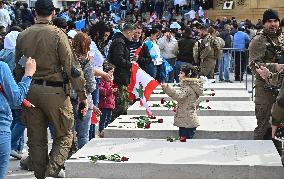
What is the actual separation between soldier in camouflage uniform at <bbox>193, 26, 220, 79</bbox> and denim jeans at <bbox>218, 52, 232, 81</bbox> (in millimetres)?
3204

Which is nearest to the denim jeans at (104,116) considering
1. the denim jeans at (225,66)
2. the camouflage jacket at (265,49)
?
the camouflage jacket at (265,49)

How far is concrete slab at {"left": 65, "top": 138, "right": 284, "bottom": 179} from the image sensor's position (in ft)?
22.7

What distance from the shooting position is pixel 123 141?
8.62 m

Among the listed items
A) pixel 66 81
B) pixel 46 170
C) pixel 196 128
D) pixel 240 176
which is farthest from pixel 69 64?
pixel 196 128

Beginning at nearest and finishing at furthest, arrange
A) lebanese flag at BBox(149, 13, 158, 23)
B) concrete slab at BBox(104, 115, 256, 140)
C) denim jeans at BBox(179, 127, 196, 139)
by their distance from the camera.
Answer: denim jeans at BBox(179, 127, 196, 139), concrete slab at BBox(104, 115, 256, 140), lebanese flag at BBox(149, 13, 158, 23)

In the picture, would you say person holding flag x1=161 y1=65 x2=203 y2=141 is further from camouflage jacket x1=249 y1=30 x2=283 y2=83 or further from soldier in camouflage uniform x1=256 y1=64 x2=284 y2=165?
soldier in camouflage uniform x1=256 y1=64 x2=284 y2=165

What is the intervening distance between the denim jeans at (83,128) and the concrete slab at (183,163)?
75cm

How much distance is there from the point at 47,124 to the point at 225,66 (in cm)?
1442

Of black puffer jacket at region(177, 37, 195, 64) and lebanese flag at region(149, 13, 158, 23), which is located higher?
black puffer jacket at region(177, 37, 195, 64)

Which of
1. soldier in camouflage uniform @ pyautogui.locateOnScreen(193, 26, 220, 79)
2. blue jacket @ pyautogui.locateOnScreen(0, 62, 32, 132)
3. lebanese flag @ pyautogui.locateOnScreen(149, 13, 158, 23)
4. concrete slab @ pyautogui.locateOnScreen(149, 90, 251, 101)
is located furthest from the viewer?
lebanese flag @ pyautogui.locateOnScreen(149, 13, 158, 23)

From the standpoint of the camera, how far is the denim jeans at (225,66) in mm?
21375

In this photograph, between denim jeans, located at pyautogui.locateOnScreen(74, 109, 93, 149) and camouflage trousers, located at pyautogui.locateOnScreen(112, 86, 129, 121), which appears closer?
denim jeans, located at pyautogui.locateOnScreen(74, 109, 93, 149)

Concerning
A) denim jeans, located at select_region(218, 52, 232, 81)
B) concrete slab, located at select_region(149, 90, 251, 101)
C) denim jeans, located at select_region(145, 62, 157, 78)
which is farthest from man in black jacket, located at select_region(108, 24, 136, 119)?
denim jeans, located at select_region(218, 52, 232, 81)

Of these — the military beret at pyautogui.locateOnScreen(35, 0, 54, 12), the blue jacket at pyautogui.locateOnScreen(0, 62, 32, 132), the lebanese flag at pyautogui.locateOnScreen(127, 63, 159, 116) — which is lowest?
the lebanese flag at pyautogui.locateOnScreen(127, 63, 159, 116)
